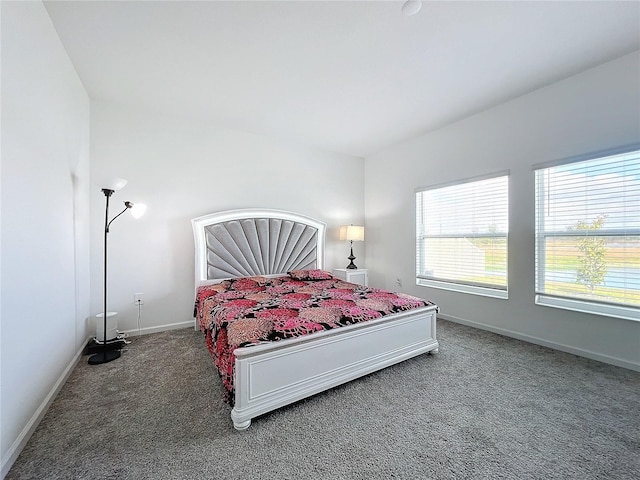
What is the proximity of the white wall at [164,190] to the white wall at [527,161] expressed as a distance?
6.86 feet

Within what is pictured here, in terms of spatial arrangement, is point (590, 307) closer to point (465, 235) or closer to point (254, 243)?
point (465, 235)

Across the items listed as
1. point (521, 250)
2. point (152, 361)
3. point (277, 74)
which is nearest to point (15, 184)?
point (152, 361)

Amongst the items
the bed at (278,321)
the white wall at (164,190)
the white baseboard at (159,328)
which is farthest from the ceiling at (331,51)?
the white baseboard at (159,328)

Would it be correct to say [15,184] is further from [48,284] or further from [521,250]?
[521,250]

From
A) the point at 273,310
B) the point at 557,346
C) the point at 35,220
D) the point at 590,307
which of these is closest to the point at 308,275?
the point at 273,310

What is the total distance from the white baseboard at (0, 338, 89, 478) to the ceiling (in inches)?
102

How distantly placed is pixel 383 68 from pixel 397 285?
10.0ft

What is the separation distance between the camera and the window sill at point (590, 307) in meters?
2.28

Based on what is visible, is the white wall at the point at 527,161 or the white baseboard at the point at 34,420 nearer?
the white baseboard at the point at 34,420

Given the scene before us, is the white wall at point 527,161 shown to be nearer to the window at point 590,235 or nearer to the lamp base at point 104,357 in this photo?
the window at point 590,235

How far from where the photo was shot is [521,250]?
291cm

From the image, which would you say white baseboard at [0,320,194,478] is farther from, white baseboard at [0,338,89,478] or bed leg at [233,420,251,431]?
bed leg at [233,420,251,431]

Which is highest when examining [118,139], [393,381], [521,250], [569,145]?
[118,139]

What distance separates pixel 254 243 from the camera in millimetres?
3623
